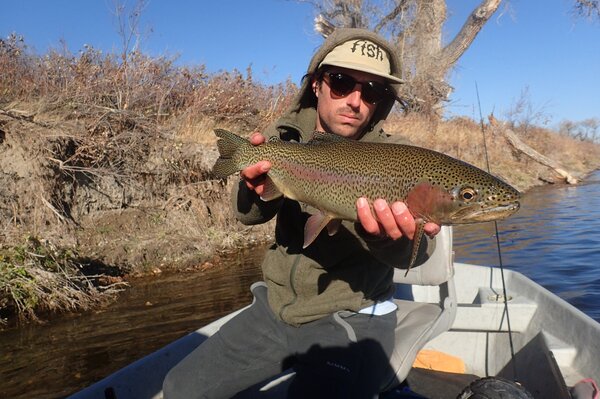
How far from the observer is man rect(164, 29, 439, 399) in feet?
7.98

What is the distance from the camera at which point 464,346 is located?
14.9ft

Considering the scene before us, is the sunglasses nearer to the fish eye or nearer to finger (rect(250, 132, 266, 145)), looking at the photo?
finger (rect(250, 132, 266, 145))

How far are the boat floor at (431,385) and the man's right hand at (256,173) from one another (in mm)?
2023

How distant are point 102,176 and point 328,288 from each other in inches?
328

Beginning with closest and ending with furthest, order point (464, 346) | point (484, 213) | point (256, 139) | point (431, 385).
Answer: point (484, 213)
point (256, 139)
point (431, 385)
point (464, 346)

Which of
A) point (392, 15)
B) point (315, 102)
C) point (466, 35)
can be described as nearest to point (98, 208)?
point (315, 102)

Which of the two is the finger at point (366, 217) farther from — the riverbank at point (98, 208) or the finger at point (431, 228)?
the riverbank at point (98, 208)

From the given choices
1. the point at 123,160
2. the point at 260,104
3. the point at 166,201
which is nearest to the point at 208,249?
the point at 166,201

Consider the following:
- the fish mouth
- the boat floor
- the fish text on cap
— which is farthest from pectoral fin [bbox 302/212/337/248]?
the boat floor

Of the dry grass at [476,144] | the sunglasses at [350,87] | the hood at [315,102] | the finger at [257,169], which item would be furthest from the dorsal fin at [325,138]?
the dry grass at [476,144]

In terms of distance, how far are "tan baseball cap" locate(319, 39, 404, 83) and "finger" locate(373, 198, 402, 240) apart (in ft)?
3.56

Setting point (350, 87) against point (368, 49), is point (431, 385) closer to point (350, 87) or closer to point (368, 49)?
point (350, 87)

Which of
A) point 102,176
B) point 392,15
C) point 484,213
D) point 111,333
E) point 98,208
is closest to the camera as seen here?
point 484,213

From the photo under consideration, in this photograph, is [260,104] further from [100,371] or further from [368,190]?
[368,190]
